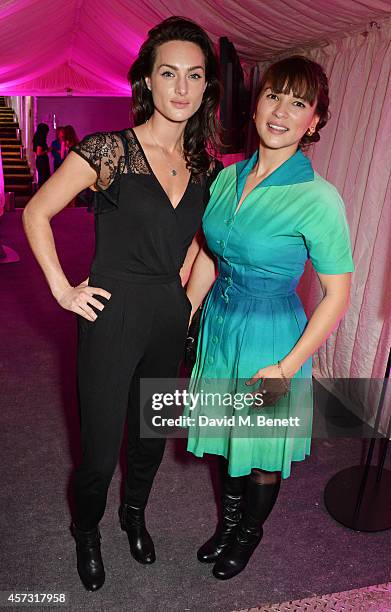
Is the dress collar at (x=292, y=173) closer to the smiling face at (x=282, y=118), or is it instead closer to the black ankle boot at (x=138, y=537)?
the smiling face at (x=282, y=118)

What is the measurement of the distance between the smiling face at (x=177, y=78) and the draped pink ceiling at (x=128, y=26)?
119 cm

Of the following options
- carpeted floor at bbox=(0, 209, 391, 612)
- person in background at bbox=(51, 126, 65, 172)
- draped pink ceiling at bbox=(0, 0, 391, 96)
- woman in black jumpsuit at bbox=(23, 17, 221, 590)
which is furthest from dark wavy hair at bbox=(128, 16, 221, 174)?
person in background at bbox=(51, 126, 65, 172)

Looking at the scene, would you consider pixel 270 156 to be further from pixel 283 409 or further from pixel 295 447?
pixel 295 447

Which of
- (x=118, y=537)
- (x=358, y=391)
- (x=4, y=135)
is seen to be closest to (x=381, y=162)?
(x=358, y=391)

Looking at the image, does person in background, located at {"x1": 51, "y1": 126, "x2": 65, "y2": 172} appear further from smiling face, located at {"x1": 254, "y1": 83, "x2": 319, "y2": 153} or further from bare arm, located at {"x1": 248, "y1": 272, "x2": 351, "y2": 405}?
bare arm, located at {"x1": 248, "y1": 272, "x2": 351, "y2": 405}

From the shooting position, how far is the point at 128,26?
4.24m

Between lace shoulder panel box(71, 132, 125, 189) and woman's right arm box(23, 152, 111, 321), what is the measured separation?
0.7 inches

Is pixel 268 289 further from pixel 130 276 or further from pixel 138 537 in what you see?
pixel 138 537

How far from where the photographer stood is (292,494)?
8.11ft

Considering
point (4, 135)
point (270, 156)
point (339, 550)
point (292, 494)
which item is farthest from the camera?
point (4, 135)

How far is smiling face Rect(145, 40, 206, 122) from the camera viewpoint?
5.07 ft

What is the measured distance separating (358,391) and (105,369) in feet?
6.38

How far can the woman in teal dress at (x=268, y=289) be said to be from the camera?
1.55 metres

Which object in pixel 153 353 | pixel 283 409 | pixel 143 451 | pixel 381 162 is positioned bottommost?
pixel 143 451
